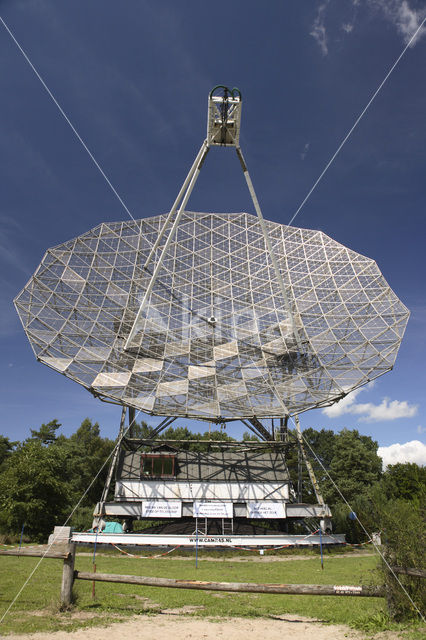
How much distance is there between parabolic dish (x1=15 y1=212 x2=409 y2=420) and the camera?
2889 centimetres

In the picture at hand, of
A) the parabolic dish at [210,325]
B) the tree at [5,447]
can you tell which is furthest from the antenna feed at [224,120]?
the tree at [5,447]

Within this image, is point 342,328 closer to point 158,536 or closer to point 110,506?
point 158,536

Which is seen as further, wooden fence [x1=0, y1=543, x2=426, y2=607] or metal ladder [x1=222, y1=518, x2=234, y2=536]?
metal ladder [x1=222, y1=518, x2=234, y2=536]

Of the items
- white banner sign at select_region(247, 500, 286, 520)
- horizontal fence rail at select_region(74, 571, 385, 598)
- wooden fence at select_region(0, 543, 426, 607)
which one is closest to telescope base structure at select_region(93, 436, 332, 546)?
white banner sign at select_region(247, 500, 286, 520)

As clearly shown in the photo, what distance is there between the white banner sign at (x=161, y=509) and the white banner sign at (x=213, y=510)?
156cm

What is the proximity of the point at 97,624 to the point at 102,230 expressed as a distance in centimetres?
3119

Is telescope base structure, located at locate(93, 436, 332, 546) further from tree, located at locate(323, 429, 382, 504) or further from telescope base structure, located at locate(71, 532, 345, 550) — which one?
tree, located at locate(323, 429, 382, 504)

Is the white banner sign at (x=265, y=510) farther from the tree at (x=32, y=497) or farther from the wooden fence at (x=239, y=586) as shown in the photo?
the wooden fence at (x=239, y=586)

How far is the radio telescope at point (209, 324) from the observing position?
94.5 feet

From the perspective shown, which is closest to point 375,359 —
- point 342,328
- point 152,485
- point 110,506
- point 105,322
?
point 342,328

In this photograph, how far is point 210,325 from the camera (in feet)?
110

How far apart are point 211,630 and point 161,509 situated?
29160 mm

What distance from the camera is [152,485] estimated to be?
3691 centimetres

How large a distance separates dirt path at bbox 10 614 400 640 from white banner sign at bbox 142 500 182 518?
2772 centimetres
